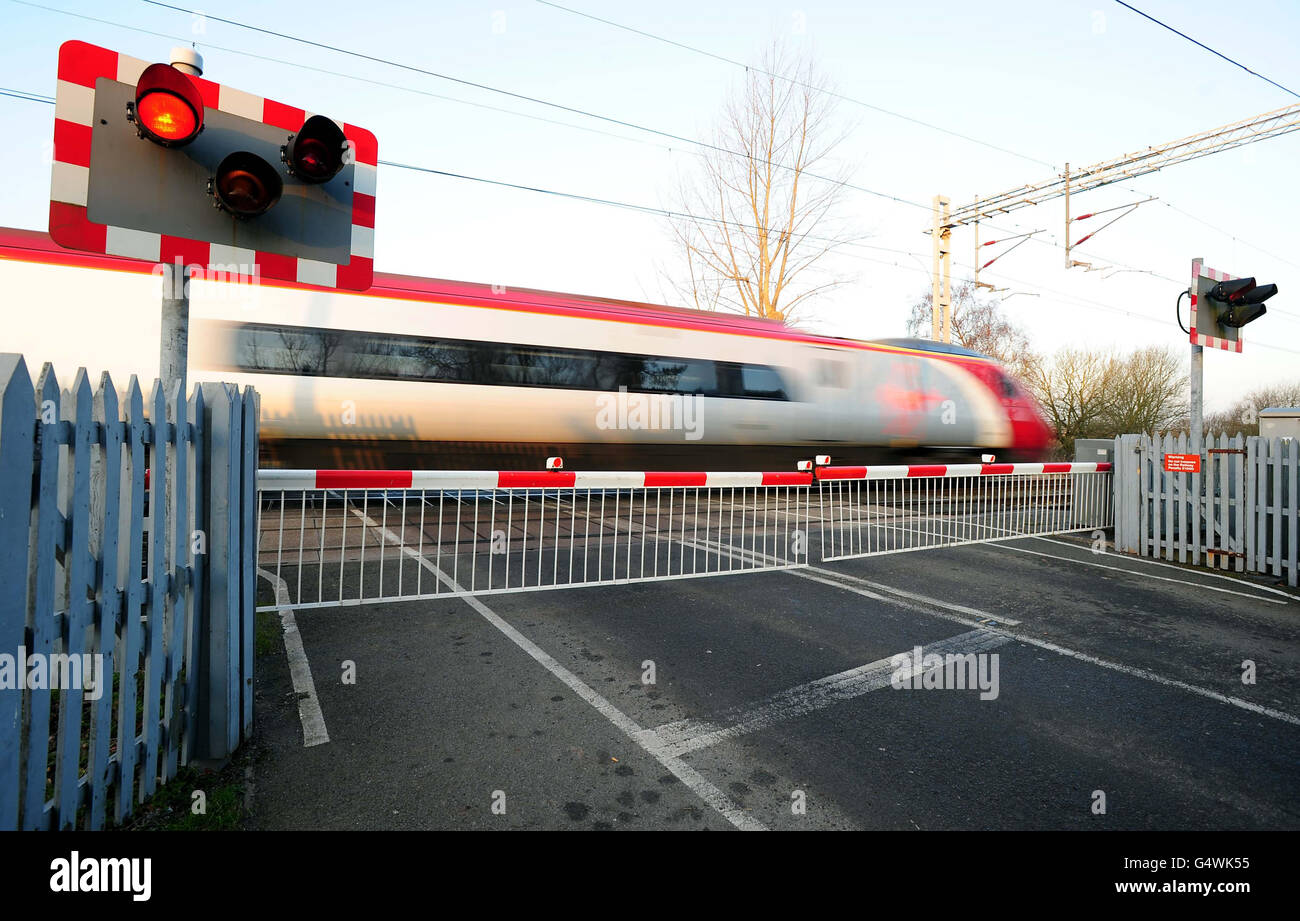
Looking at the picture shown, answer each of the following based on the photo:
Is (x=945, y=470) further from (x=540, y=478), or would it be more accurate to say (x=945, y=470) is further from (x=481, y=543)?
(x=481, y=543)

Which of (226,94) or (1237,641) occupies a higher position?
(226,94)

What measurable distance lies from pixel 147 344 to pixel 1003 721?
1096 centimetres

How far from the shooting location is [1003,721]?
3430 mm

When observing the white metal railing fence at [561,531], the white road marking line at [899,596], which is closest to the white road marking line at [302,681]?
the white metal railing fence at [561,531]

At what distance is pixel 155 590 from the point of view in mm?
2494

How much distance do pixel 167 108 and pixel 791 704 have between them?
164 inches

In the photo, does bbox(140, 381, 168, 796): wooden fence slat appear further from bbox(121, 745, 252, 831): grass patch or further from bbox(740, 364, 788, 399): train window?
bbox(740, 364, 788, 399): train window

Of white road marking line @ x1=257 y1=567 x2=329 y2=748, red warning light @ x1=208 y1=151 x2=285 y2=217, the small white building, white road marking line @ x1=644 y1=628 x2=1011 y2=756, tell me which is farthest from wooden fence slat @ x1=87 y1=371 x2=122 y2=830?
the small white building

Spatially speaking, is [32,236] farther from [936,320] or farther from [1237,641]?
[936,320]

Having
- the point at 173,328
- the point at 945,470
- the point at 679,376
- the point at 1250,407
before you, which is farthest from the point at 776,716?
the point at 1250,407

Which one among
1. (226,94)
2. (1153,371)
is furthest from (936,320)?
(226,94)

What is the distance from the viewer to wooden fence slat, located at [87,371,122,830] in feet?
7.27

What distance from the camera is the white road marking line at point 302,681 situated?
316 centimetres
